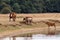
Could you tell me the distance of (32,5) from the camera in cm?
6762

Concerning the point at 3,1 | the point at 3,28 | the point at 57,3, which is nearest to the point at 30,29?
the point at 3,28

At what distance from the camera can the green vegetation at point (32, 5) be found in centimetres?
6450

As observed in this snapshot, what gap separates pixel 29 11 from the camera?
6600 cm

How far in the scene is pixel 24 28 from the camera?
34469mm

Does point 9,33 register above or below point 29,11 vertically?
above

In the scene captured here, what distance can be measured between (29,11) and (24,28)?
31658 mm

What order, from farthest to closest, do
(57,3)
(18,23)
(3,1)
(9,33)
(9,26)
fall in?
1. (57,3)
2. (3,1)
3. (18,23)
4. (9,26)
5. (9,33)

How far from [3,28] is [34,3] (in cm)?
3812

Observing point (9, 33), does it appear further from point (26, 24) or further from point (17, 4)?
point (17, 4)

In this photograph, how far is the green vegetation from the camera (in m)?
64.5

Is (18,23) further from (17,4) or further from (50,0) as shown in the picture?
(50,0)

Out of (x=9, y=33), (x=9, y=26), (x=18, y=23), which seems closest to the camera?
(x=9, y=33)

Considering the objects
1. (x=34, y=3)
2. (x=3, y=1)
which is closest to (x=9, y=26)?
(x=3, y=1)

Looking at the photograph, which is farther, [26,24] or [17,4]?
[17,4]
